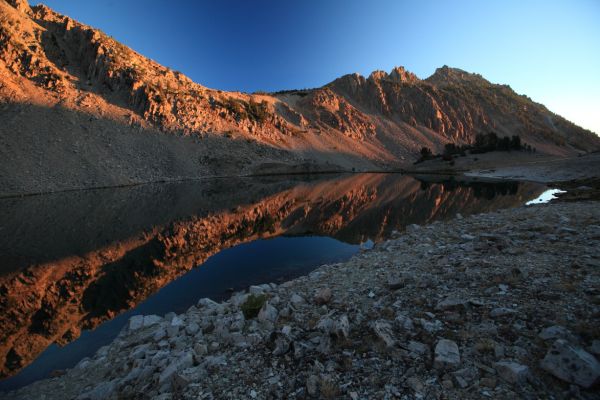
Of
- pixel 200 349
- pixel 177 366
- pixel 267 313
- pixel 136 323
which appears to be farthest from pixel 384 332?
pixel 136 323

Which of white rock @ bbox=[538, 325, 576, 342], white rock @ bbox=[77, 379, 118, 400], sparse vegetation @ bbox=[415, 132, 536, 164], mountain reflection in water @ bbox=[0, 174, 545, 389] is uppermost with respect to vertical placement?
sparse vegetation @ bbox=[415, 132, 536, 164]

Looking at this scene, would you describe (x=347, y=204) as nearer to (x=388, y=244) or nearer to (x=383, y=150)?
(x=388, y=244)

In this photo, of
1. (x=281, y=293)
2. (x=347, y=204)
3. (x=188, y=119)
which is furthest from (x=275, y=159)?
(x=281, y=293)

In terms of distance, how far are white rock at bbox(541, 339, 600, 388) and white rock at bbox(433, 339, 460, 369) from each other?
114 cm

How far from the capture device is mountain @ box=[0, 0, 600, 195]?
5069 cm

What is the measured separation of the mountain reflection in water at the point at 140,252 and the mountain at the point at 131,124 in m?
19.8

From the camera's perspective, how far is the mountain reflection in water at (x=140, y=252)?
33.3ft

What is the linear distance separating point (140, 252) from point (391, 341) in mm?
16761

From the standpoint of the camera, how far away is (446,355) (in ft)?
15.7

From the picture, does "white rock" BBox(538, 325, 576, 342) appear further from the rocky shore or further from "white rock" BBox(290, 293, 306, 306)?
"white rock" BBox(290, 293, 306, 306)

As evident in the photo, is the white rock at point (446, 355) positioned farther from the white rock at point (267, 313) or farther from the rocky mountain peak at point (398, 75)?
the rocky mountain peak at point (398, 75)

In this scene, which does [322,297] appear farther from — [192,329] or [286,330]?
[192,329]

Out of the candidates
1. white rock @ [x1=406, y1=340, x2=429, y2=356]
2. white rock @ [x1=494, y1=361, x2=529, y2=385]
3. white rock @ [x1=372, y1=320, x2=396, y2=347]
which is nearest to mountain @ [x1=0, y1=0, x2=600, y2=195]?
white rock @ [x1=372, y1=320, x2=396, y2=347]

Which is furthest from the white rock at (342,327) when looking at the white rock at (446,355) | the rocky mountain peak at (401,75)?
the rocky mountain peak at (401,75)
